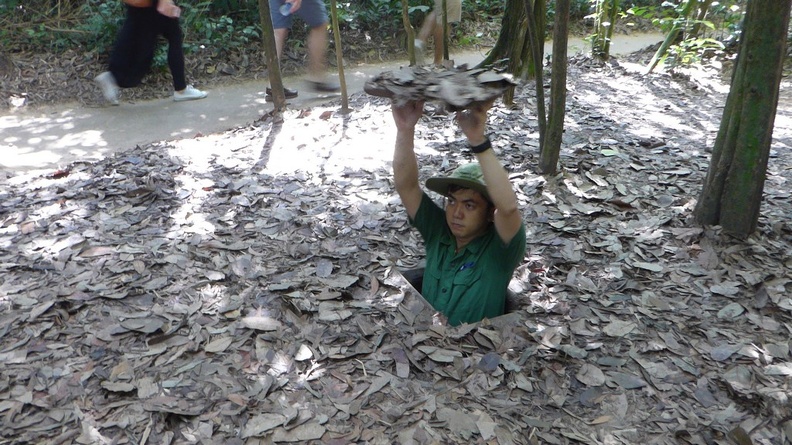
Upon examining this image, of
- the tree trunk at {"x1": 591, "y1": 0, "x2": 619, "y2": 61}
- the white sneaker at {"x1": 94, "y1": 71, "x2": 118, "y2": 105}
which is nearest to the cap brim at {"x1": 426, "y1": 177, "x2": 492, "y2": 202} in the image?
the white sneaker at {"x1": 94, "y1": 71, "x2": 118, "y2": 105}

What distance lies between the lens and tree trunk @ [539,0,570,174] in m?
4.50

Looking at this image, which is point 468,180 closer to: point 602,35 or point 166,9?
point 166,9

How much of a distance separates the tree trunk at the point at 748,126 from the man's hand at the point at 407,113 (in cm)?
206

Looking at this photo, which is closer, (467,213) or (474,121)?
(474,121)

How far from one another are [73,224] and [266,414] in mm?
2355

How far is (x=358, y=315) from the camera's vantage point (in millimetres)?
3232

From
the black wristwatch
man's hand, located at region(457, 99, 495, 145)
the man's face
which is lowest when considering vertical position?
the man's face

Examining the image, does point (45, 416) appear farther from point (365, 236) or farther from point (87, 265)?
point (365, 236)

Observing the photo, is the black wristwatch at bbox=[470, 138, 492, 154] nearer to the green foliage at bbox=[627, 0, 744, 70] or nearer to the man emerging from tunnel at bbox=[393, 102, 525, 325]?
the man emerging from tunnel at bbox=[393, 102, 525, 325]

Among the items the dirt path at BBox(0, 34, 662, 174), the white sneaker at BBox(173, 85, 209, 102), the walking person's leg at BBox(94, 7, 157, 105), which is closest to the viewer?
the dirt path at BBox(0, 34, 662, 174)

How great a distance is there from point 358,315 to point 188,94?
18.1 feet

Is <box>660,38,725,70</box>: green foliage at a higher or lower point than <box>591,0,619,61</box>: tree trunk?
lower

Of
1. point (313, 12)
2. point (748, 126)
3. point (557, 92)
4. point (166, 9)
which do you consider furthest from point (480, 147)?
point (166, 9)

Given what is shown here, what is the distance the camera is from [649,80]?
8141 mm
